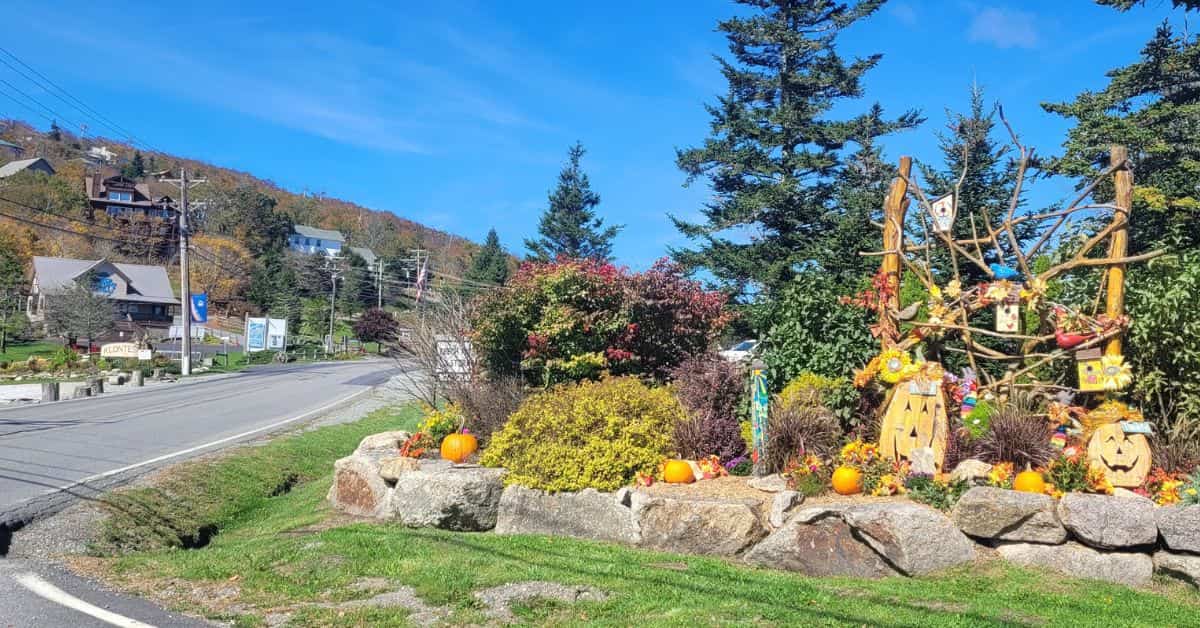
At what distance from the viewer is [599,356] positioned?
11445 millimetres

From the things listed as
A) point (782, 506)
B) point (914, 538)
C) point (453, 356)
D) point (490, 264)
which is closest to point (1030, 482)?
point (914, 538)

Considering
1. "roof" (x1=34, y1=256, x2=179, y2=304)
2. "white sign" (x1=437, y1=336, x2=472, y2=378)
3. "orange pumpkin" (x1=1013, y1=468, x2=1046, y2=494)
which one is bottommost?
"orange pumpkin" (x1=1013, y1=468, x2=1046, y2=494)

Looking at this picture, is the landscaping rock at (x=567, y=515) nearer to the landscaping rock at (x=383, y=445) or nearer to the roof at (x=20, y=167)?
the landscaping rock at (x=383, y=445)

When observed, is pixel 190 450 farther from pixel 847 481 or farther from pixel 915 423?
pixel 915 423

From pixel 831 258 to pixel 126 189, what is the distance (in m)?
91.4

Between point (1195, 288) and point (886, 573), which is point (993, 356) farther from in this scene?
point (886, 573)

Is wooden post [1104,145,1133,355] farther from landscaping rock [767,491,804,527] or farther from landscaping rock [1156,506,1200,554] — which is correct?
landscaping rock [767,491,804,527]

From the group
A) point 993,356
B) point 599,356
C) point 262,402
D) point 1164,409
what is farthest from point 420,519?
point 262,402

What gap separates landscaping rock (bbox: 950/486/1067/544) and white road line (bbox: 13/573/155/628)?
19.5 ft

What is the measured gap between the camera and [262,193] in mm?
106875

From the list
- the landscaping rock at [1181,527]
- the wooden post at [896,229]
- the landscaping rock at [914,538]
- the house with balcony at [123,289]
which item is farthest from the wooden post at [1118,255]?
the house with balcony at [123,289]

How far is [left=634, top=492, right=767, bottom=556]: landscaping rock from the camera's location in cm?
768

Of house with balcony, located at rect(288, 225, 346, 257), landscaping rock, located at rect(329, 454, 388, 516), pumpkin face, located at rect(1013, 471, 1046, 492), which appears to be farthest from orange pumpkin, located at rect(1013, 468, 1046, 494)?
house with balcony, located at rect(288, 225, 346, 257)

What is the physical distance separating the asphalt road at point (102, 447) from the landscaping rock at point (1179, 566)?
6739mm
